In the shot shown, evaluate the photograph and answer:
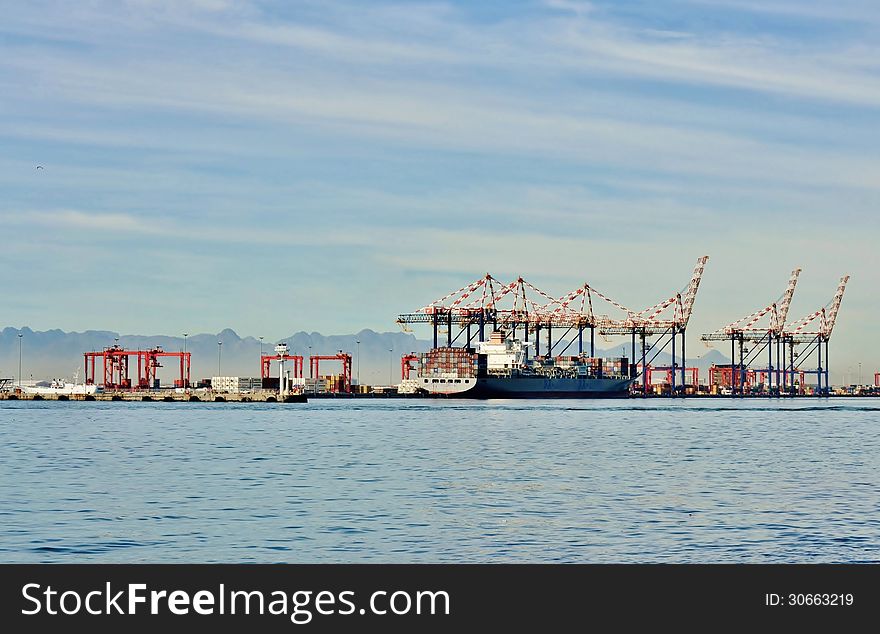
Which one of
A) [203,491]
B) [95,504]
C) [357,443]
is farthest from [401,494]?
[357,443]

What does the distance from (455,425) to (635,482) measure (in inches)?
2512

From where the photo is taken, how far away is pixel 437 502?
40406 mm

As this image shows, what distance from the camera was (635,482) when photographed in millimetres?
48156

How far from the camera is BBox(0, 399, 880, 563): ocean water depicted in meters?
30.2

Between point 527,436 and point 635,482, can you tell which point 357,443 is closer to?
point 527,436

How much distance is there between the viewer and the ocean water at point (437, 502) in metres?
30.2

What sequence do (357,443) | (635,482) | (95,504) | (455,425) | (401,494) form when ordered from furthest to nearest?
(455,425), (357,443), (635,482), (401,494), (95,504)

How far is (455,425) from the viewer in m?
112

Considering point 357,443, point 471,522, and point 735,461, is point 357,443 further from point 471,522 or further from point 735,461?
point 471,522

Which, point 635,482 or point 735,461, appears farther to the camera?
point 735,461
